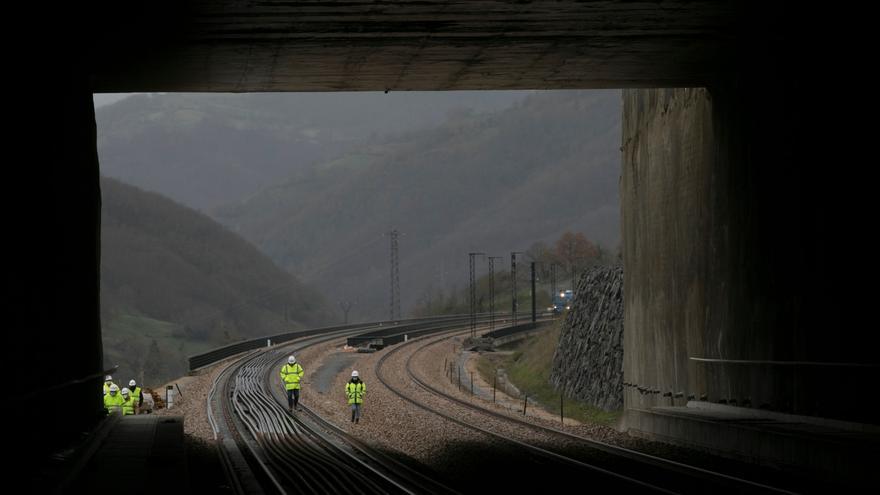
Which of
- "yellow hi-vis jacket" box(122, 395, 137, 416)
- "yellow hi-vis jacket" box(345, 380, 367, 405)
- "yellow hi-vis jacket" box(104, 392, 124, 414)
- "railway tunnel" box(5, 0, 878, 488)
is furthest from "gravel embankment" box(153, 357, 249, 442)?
"railway tunnel" box(5, 0, 878, 488)

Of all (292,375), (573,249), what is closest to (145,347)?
(573,249)

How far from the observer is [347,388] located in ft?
109

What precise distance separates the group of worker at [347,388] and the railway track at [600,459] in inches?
93.3

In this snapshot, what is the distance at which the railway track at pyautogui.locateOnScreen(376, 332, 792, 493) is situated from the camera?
50.3 feet

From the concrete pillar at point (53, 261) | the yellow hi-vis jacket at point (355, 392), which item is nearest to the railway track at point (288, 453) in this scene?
the yellow hi-vis jacket at point (355, 392)

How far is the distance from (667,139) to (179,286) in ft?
474

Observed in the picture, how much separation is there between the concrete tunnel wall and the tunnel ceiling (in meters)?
1.55

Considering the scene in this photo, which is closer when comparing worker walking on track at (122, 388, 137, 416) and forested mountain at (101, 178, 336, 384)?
worker walking on track at (122, 388, 137, 416)

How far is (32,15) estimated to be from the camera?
1467 cm

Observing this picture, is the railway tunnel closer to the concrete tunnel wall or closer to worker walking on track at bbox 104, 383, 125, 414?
the concrete tunnel wall

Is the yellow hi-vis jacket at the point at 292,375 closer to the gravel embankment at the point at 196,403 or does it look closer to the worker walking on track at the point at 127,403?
the gravel embankment at the point at 196,403

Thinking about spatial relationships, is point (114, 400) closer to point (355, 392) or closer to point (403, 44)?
point (355, 392)

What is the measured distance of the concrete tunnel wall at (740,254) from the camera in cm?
1728

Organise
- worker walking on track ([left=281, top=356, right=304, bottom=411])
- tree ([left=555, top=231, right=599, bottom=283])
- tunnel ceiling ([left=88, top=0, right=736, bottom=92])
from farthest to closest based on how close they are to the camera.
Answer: tree ([left=555, top=231, right=599, bottom=283]), worker walking on track ([left=281, top=356, right=304, bottom=411]), tunnel ceiling ([left=88, top=0, right=736, bottom=92])
